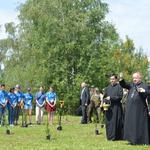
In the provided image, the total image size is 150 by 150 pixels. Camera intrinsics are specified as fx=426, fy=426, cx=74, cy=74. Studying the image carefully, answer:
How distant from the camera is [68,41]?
40.1 meters

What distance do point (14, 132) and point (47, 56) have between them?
23833mm

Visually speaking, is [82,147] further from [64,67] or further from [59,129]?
[64,67]

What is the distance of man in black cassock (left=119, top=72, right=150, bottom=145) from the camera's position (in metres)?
12.3

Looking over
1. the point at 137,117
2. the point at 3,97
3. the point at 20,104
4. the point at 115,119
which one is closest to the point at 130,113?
the point at 137,117

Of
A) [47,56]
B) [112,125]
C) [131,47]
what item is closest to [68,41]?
[47,56]

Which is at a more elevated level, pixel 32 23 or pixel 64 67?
pixel 32 23

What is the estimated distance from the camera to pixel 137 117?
40.8 ft

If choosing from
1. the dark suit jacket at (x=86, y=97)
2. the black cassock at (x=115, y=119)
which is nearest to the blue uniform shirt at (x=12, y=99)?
the dark suit jacket at (x=86, y=97)

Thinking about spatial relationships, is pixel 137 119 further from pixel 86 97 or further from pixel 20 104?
pixel 86 97

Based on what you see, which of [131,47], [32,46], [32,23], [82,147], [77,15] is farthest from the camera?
[131,47]

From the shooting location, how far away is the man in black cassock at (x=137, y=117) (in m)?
12.3

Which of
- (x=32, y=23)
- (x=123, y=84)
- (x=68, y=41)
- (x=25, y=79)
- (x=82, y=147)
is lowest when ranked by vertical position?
(x=82, y=147)

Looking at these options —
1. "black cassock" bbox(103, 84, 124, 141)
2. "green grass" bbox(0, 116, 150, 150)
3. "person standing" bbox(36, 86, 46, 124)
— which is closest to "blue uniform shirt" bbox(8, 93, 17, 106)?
"person standing" bbox(36, 86, 46, 124)

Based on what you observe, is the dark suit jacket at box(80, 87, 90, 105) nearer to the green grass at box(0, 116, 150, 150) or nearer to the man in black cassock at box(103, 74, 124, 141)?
the green grass at box(0, 116, 150, 150)
